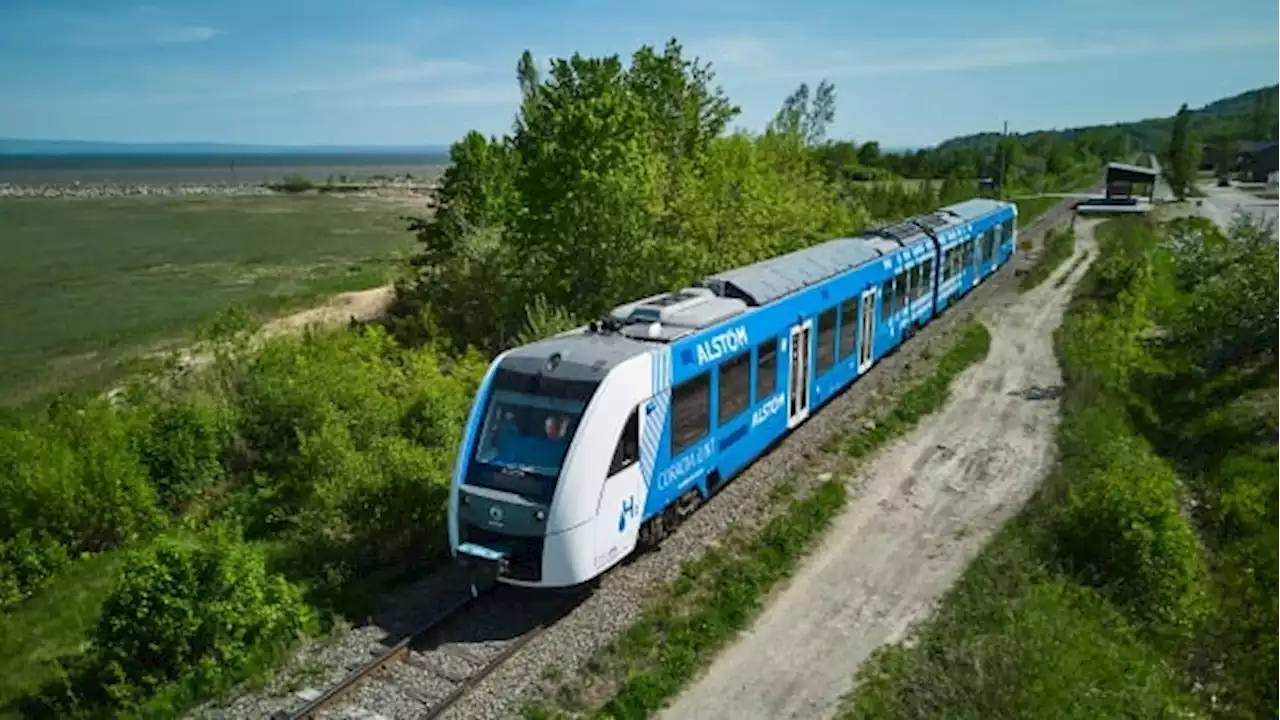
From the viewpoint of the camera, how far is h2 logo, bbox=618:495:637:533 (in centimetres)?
1224

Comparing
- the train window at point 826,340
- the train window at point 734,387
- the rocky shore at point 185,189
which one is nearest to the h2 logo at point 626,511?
the train window at point 734,387

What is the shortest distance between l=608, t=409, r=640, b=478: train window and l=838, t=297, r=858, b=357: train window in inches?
366

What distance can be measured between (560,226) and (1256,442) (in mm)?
16705

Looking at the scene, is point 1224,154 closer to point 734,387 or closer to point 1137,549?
point 1137,549

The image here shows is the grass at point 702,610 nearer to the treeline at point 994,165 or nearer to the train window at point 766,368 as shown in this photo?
the train window at point 766,368

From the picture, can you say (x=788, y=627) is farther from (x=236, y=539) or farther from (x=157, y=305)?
(x=157, y=305)

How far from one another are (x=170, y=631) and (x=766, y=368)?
10.0 metres

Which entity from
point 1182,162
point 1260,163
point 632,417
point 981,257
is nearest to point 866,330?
point 632,417

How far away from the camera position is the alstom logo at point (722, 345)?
14164 mm

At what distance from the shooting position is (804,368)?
722 inches

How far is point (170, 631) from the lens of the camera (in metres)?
10.8

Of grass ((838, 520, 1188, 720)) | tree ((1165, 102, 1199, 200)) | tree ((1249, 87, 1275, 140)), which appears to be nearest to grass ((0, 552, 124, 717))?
grass ((838, 520, 1188, 720))

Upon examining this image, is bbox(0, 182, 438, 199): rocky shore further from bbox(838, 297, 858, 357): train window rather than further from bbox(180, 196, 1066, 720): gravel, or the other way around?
bbox(180, 196, 1066, 720): gravel

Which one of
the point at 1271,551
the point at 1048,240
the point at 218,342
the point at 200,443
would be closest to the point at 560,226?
the point at 218,342
